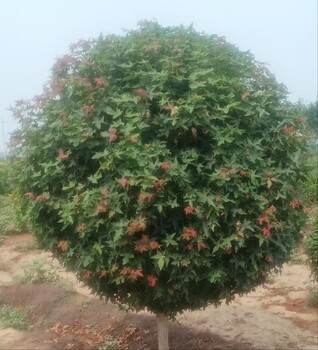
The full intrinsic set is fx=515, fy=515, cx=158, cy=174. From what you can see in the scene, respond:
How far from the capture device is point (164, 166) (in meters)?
3.35

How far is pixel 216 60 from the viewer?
3814 mm

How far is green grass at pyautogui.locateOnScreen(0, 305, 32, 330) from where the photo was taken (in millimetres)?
6499

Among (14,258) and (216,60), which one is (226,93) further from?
(14,258)

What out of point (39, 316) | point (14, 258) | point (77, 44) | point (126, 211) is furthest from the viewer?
point (14, 258)

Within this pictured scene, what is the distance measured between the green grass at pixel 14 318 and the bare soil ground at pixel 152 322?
0.10 metres

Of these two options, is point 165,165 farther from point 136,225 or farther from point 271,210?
point 271,210

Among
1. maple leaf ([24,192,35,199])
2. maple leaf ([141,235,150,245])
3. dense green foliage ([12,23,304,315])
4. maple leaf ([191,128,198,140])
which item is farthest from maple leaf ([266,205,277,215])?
maple leaf ([24,192,35,199])

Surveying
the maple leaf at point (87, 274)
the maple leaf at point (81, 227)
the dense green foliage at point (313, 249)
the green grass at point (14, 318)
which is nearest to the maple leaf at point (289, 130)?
the maple leaf at point (81, 227)

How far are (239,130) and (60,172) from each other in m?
1.30

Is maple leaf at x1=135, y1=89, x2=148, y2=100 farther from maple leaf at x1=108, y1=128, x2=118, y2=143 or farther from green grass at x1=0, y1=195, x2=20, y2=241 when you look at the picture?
green grass at x1=0, y1=195, x2=20, y2=241

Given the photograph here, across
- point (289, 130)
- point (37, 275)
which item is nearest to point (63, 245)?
point (289, 130)

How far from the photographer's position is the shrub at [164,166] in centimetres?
346

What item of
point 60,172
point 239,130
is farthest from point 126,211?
point 239,130

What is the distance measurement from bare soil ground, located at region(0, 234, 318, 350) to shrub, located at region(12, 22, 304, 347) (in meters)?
1.63
